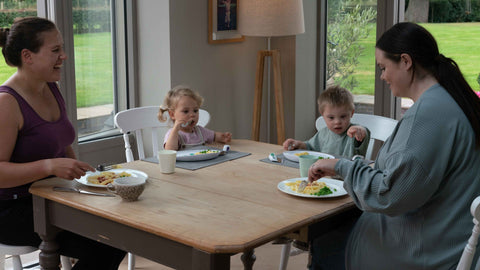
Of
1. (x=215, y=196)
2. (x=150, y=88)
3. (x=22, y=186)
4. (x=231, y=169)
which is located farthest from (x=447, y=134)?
(x=150, y=88)

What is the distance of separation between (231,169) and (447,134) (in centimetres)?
94

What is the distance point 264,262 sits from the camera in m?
3.35

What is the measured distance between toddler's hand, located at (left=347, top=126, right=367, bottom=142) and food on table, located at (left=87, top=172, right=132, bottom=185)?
1.02 m

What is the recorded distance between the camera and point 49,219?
6.97 ft

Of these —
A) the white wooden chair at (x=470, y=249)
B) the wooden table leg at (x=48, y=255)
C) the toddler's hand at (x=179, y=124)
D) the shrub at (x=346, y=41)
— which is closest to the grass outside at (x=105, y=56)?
the shrub at (x=346, y=41)

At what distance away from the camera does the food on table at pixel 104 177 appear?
2168mm

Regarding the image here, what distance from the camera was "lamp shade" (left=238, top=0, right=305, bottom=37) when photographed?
12.4ft

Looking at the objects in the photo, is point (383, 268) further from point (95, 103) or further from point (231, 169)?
point (95, 103)

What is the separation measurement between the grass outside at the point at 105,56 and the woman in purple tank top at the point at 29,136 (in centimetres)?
89

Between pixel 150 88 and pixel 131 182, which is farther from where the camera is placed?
pixel 150 88

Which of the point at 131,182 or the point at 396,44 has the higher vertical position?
the point at 396,44

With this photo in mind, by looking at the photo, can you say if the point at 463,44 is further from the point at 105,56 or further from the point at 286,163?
the point at 105,56

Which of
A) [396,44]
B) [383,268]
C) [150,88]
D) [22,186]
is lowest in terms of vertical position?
[383,268]

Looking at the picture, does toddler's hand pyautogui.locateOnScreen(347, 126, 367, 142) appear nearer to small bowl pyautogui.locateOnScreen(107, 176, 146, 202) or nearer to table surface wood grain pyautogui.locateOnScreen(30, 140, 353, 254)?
table surface wood grain pyautogui.locateOnScreen(30, 140, 353, 254)
